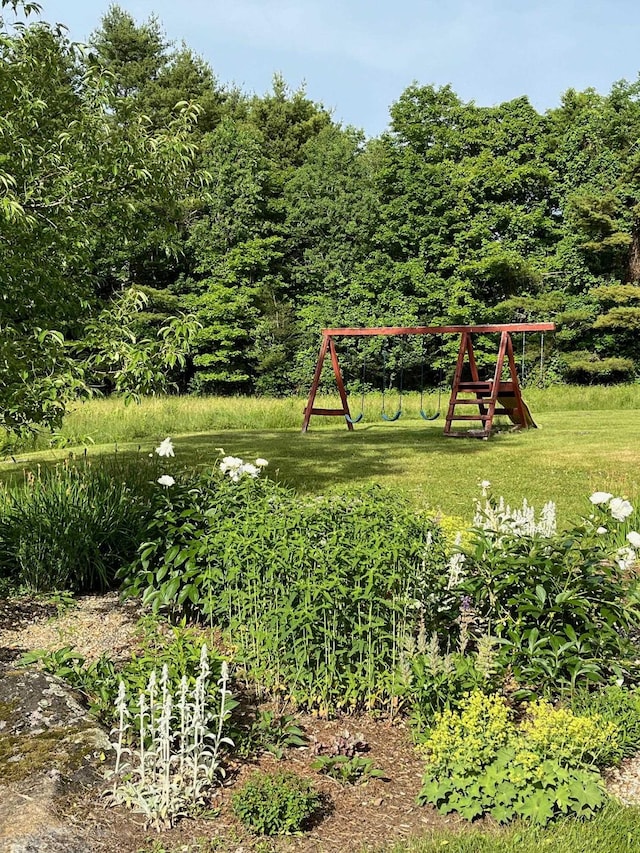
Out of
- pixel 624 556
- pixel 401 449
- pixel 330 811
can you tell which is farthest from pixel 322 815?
Answer: pixel 401 449

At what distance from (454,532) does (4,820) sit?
2.78 meters

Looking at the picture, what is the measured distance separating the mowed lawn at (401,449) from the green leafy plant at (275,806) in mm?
2916

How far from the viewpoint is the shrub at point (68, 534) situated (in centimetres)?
481

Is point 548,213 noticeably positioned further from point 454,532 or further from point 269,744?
point 269,744

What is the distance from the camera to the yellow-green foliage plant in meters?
2.61

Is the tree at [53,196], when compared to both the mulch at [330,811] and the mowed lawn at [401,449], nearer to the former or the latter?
the mulch at [330,811]

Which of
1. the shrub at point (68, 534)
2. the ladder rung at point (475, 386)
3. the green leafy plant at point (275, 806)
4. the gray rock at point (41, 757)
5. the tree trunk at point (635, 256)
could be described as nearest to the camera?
the gray rock at point (41, 757)

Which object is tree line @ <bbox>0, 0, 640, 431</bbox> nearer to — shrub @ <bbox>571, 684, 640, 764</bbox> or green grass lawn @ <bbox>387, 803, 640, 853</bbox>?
shrub @ <bbox>571, 684, 640, 764</bbox>

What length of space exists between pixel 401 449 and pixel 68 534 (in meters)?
7.62

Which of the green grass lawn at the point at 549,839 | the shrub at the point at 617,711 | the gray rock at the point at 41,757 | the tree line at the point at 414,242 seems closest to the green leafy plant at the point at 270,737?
the gray rock at the point at 41,757

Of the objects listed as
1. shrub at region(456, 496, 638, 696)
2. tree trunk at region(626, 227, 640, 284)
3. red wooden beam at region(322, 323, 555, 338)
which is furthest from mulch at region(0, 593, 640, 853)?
tree trunk at region(626, 227, 640, 284)

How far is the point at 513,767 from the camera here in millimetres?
2705

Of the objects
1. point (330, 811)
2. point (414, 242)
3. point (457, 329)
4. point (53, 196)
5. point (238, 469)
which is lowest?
point (330, 811)

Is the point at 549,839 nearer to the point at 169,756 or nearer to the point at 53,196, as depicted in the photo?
the point at 169,756
